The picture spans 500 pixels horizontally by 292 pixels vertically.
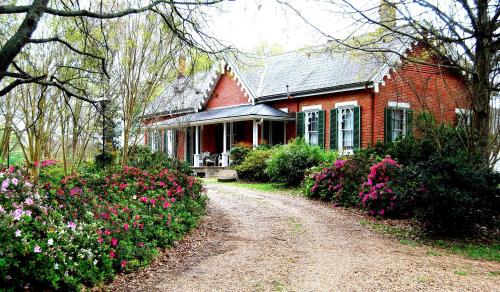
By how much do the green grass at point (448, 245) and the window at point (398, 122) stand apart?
10.0m

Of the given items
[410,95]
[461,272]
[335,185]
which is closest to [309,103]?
[410,95]

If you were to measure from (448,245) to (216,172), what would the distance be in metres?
14.3

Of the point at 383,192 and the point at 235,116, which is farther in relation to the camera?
the point at 235,116

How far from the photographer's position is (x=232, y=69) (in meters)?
23.0

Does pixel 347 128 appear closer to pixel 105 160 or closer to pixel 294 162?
pixel 294 162

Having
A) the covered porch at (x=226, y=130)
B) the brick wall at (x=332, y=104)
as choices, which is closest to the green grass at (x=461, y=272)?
the brick wall at (x=332, y=104)

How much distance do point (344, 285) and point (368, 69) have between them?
46.2ft

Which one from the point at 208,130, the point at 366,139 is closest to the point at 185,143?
the point at 208,130

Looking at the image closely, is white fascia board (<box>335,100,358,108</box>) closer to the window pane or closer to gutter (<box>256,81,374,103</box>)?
the window pane

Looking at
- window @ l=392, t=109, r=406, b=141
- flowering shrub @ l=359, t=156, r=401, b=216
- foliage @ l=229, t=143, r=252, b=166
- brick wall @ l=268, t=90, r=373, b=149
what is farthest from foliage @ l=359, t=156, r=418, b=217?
foliage @ l=229, t=143, r=252, b=166

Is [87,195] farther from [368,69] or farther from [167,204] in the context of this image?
[368,69]

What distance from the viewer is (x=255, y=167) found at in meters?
18.5

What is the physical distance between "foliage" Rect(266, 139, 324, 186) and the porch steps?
3.89 meters

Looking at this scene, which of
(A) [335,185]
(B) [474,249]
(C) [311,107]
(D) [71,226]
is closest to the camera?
(D) [71,226]
